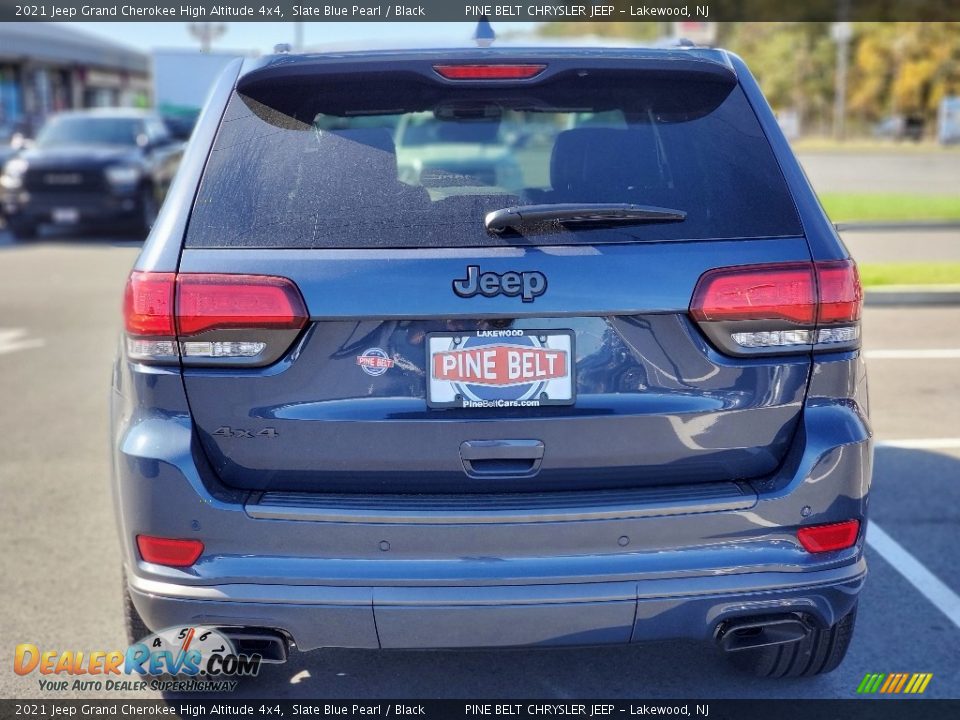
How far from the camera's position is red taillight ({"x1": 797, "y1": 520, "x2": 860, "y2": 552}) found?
2.69 meters

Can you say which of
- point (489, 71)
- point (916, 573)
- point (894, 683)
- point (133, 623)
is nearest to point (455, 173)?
point (489, 71)

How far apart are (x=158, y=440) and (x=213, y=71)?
30394 mm

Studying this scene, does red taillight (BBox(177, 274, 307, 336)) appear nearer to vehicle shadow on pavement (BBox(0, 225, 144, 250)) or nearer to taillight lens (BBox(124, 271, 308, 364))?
taillight lens (BBox(124, 271, 308, 364))

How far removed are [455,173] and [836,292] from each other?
100 centimetres

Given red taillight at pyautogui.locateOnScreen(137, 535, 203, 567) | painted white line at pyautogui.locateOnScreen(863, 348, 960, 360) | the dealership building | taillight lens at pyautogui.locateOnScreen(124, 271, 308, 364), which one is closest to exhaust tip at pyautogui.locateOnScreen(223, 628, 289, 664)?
red taillight at pyautogui.locateOnScreen(137, 535, 203, 567)

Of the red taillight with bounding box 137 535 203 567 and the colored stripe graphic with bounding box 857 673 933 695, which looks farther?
the colored stripe graphic with bounding box 857 673 933 695

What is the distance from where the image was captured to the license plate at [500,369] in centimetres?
258

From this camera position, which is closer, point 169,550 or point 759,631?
point 169,550

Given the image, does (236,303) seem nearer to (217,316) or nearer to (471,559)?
(217,316)

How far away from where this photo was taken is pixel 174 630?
275 cm

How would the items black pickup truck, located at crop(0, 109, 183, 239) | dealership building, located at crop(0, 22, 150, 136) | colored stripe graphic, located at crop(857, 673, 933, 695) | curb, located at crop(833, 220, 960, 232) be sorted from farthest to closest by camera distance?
dealership building, located at crop(0, 22, 150, 136), black pickup truck, located at crop(0, 109, 183, 239), curb, located at crop(833, 220, 960, 232), colored stripe graphic, located at crop(857, 673, 933, 695)

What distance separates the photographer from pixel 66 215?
16797 mm

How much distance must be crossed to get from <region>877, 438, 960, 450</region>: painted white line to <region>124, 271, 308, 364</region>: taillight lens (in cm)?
421
